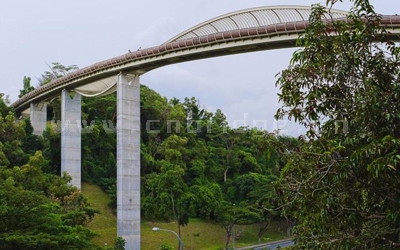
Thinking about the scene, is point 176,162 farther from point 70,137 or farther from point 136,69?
point 136,69

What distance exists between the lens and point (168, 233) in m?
29.1

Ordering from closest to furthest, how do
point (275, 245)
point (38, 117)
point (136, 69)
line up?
point (136, 69) → point (275, 245) → point (38, 117)

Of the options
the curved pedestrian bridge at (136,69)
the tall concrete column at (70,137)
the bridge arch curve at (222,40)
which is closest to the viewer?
the bridge arch curve at (222,40)

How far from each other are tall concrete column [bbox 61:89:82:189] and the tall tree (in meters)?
22.2

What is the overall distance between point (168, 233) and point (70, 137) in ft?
24.2

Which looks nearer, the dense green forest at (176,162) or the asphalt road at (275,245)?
the dense green forest at (176,162)

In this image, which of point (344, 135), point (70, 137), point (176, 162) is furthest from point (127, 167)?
point (344, 135)

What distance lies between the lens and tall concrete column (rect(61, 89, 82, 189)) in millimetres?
26578

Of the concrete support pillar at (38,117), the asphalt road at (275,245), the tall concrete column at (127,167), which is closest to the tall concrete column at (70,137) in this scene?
the tall concrete column at (127,167)

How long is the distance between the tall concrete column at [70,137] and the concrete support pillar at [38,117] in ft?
18.0

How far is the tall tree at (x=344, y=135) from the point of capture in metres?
4.76

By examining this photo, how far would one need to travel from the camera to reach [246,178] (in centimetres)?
3553

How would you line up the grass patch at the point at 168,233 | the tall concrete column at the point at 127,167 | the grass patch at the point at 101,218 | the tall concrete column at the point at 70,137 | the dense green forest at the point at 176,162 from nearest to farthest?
1. the tall concrete column at the point at 127,167
2. the grass patch at the point at 101,218
3. the tall concrete column at the point at 70,137
4. the grass patch at the point at 168,233
5. the dense green forest at the point at 176,162

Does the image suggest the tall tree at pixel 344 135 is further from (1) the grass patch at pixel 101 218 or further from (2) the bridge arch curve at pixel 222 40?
(1) the grass patch at pixel 101 218
